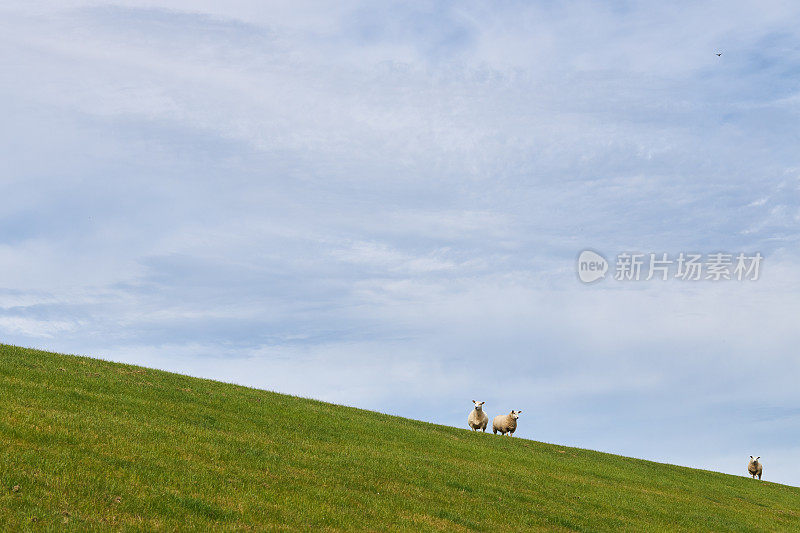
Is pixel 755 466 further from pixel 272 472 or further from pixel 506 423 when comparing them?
pixel 272 472

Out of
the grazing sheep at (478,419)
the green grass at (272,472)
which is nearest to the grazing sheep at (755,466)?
the green grass at (272,472)

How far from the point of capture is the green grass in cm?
Answer: 1379

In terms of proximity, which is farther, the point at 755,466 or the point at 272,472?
the point at 755,466

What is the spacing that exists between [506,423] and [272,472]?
3180 cm

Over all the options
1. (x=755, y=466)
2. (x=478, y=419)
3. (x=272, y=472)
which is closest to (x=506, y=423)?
(x=478, y=419)

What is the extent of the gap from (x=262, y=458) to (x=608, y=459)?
28.0m

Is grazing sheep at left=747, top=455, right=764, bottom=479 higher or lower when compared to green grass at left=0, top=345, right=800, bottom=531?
higher

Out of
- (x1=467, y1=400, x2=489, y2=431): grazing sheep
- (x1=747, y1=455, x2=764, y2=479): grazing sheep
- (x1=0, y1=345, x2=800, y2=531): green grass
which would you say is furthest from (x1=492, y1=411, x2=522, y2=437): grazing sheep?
(x1=747, y1=455, x2=764, y2=479): grazing sheep

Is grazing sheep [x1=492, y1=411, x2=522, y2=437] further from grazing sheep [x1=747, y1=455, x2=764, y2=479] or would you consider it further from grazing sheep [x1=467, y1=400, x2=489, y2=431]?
grazing sheep [x1=747, y1=455, x2=764, y2=479]

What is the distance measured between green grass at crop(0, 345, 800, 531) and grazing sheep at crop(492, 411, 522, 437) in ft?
25.1

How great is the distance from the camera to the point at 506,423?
4781 centimetres

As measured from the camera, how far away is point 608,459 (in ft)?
136

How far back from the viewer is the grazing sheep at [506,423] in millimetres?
47719

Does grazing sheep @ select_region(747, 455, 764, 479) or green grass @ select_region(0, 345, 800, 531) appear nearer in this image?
green grass @ select_region(0, 345, 800, 531)
